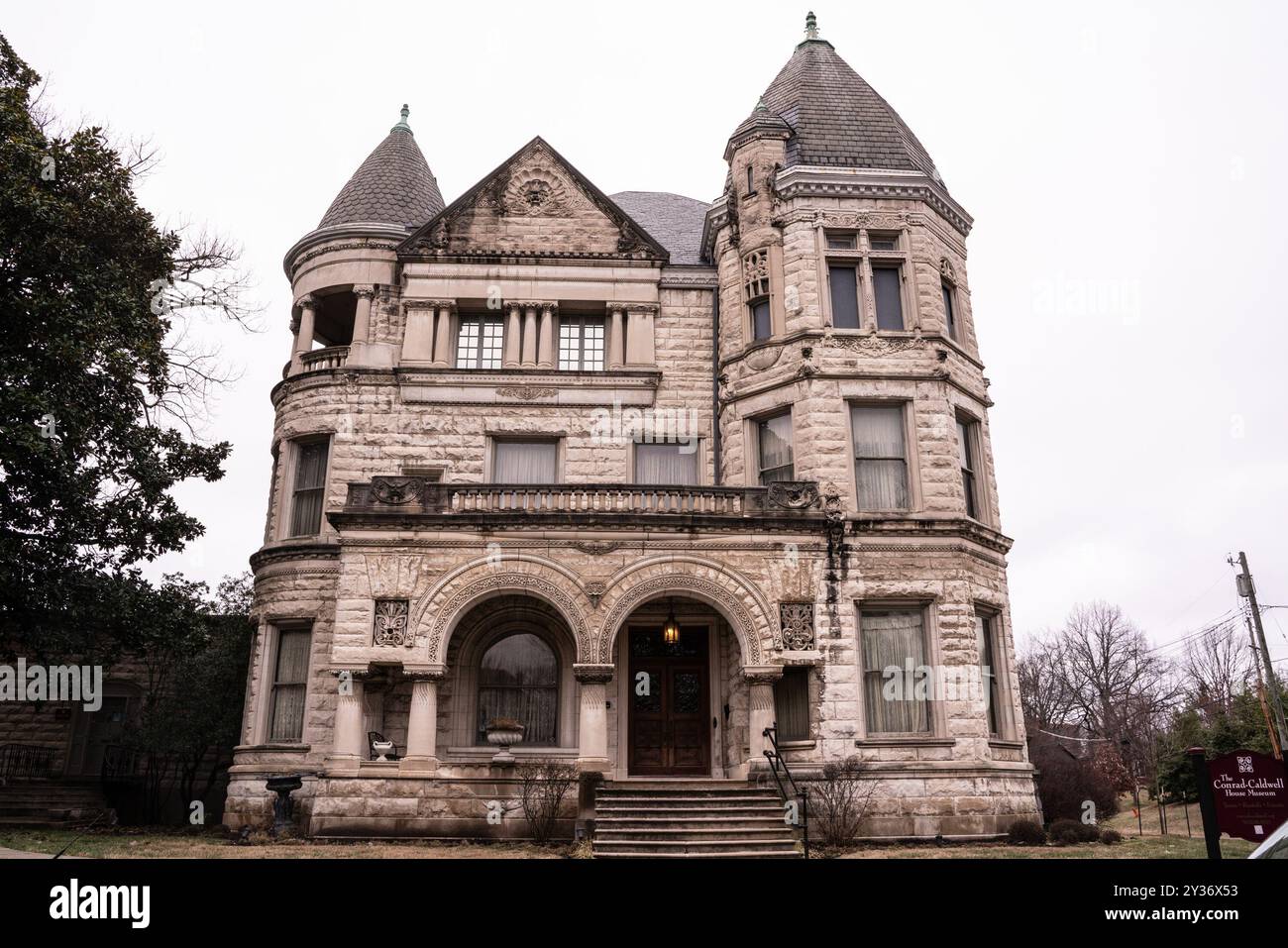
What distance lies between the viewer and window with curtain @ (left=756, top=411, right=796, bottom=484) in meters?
19.0

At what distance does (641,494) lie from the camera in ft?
55.7

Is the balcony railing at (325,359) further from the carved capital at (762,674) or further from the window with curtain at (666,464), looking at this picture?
the carved capital at (762,674)

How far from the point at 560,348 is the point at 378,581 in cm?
747

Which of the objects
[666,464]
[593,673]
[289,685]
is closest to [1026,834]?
[593,673]

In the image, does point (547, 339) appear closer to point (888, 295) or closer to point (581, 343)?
point (581, 343)

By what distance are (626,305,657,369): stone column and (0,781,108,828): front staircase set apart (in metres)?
16.8

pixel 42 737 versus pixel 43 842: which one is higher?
pixel 42 737

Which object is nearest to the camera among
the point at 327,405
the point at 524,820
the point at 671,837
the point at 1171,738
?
the point at 671,837

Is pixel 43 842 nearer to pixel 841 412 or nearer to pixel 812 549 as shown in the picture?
pixel 812 549

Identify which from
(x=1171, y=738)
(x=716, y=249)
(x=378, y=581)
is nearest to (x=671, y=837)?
(x=378, y=581)

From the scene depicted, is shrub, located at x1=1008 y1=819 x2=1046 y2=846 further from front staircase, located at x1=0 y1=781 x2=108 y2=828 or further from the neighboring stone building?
front staircase, located at x1=0 y1=781 x2=108 y2=828

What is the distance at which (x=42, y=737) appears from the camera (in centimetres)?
2378

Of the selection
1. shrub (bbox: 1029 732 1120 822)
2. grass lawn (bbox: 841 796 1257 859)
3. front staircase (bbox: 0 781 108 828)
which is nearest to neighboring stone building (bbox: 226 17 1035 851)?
grass lawn (bbox: 841 796 1257 859)
